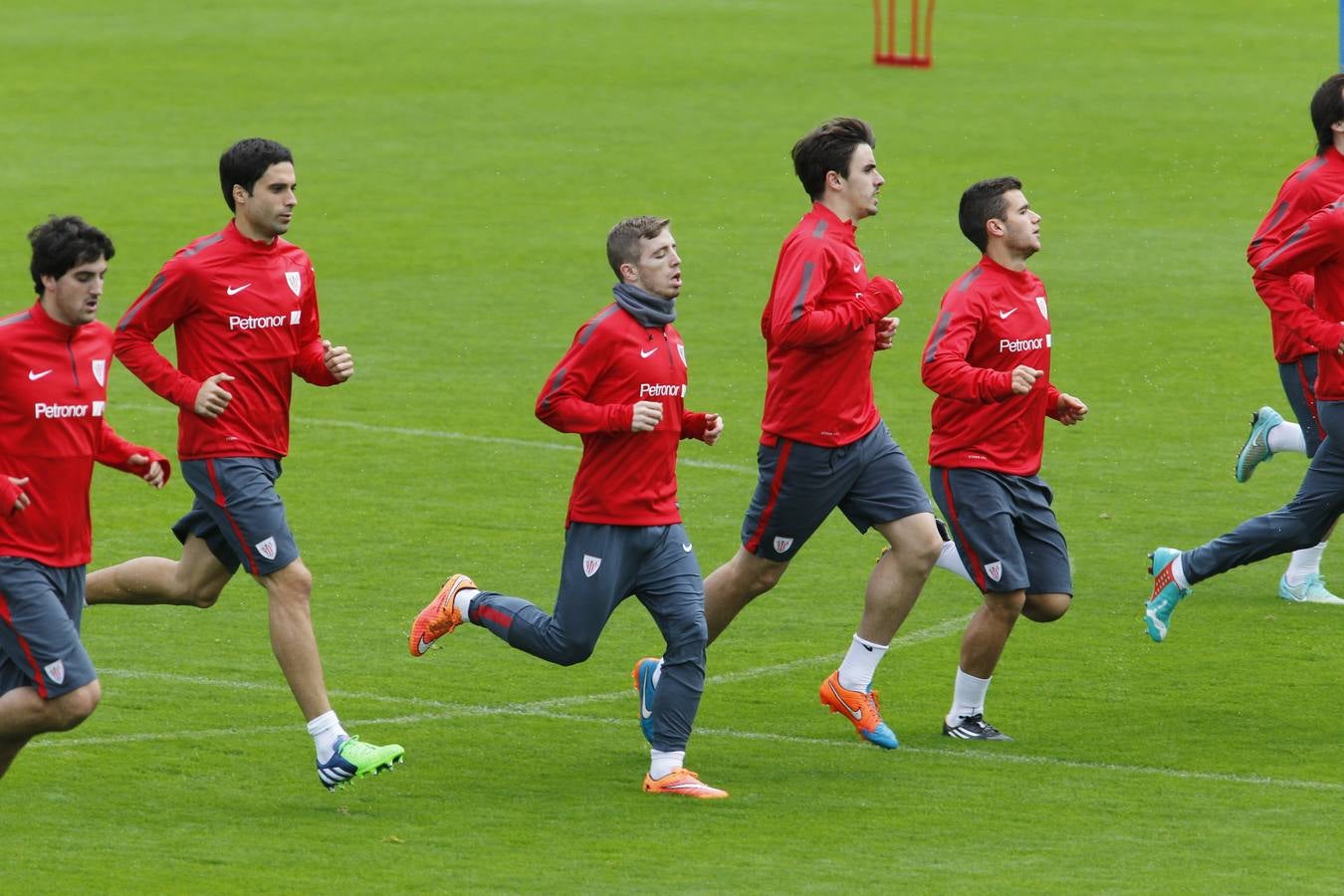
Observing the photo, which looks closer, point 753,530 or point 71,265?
point 71,265

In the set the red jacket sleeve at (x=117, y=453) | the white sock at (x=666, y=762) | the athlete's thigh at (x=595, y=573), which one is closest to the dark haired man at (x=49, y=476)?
the red jacket sleeve at (x=117, y=453)

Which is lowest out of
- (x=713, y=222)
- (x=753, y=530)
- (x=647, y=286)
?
(x=713, y=222)

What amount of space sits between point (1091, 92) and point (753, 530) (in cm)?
2184

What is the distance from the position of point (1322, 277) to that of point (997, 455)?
5.98 feet

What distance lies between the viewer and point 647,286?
879 cm

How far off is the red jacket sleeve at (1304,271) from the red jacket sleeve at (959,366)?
4.80 feet

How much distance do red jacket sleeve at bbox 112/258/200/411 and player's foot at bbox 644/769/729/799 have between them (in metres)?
2.19

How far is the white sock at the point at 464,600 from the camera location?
9141 mm

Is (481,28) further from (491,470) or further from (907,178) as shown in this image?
(491,470)

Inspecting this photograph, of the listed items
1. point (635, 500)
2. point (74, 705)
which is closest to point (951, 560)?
point (635, 500)

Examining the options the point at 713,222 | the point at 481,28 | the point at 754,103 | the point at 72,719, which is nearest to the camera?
the point at 72,719

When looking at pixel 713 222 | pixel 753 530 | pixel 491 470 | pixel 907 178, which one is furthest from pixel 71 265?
pixel 907 178

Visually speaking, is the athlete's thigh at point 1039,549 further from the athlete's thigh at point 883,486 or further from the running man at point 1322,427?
the running man at point 1322,427

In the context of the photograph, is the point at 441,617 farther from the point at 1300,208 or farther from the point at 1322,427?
the point at 1300,208
